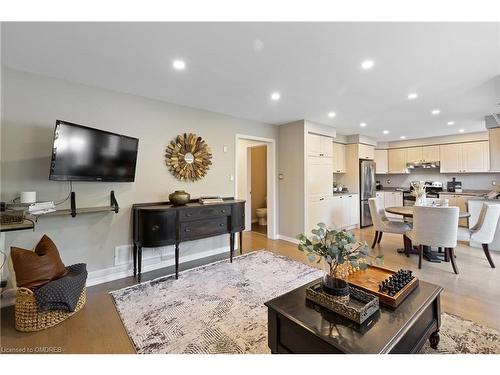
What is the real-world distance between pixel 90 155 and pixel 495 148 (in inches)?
251

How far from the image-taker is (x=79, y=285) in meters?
2.12

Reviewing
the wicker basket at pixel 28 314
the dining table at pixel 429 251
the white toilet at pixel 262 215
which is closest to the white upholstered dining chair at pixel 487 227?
the dining table at pixel 429 251

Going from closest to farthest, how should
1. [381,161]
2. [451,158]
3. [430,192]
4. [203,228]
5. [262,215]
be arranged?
[203,228]
[451,158]
[262,215]
[430,192]
[381,161]

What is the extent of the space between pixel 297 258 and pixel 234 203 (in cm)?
135

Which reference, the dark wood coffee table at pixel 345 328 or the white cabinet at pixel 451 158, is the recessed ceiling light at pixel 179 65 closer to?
the dark wood coffee table at pixel 345 328

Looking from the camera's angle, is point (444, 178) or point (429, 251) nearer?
point (429, 251)

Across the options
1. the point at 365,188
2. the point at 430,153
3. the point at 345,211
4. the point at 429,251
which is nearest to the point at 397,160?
the point at 430,153

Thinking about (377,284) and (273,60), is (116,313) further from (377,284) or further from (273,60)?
(273,60)

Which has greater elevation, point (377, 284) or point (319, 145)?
point (319, 145)

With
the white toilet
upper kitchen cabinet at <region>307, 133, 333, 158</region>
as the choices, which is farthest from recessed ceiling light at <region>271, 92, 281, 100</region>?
the white toilet

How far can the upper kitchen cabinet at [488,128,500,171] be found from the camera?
3990 mm

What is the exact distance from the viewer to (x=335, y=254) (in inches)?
53.4

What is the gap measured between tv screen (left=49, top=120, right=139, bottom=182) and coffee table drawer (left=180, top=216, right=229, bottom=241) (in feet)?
3.06
